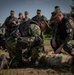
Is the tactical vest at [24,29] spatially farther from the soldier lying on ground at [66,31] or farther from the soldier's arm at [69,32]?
the soldier's arm at [69,32]

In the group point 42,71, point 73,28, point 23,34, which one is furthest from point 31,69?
point 73,28

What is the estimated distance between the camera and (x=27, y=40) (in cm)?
623

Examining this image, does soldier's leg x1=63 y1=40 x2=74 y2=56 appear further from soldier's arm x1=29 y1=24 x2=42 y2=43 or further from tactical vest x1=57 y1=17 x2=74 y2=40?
soldier's arm x1=29 y1=24 x2=42 y2=43

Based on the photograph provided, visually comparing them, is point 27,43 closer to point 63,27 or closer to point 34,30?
point 34,30

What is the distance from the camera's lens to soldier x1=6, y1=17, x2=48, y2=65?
620cm

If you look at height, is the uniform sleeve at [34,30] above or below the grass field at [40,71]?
above

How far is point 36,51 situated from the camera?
6293 mm

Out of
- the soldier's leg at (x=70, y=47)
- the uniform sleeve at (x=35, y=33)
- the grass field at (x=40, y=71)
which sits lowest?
the grass field at (x=40, y=71)

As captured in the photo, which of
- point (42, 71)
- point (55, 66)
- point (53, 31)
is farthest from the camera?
point (53, 31)

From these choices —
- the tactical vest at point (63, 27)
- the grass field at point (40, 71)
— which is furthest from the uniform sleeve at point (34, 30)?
the grass field at point (40, 71)

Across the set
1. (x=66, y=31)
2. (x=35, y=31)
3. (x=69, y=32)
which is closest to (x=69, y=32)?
(x=69, y=32)

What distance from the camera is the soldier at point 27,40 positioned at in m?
6.20

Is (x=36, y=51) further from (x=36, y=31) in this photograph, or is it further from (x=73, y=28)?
(x=73, y=28)

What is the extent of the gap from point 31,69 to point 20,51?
0.65 m
